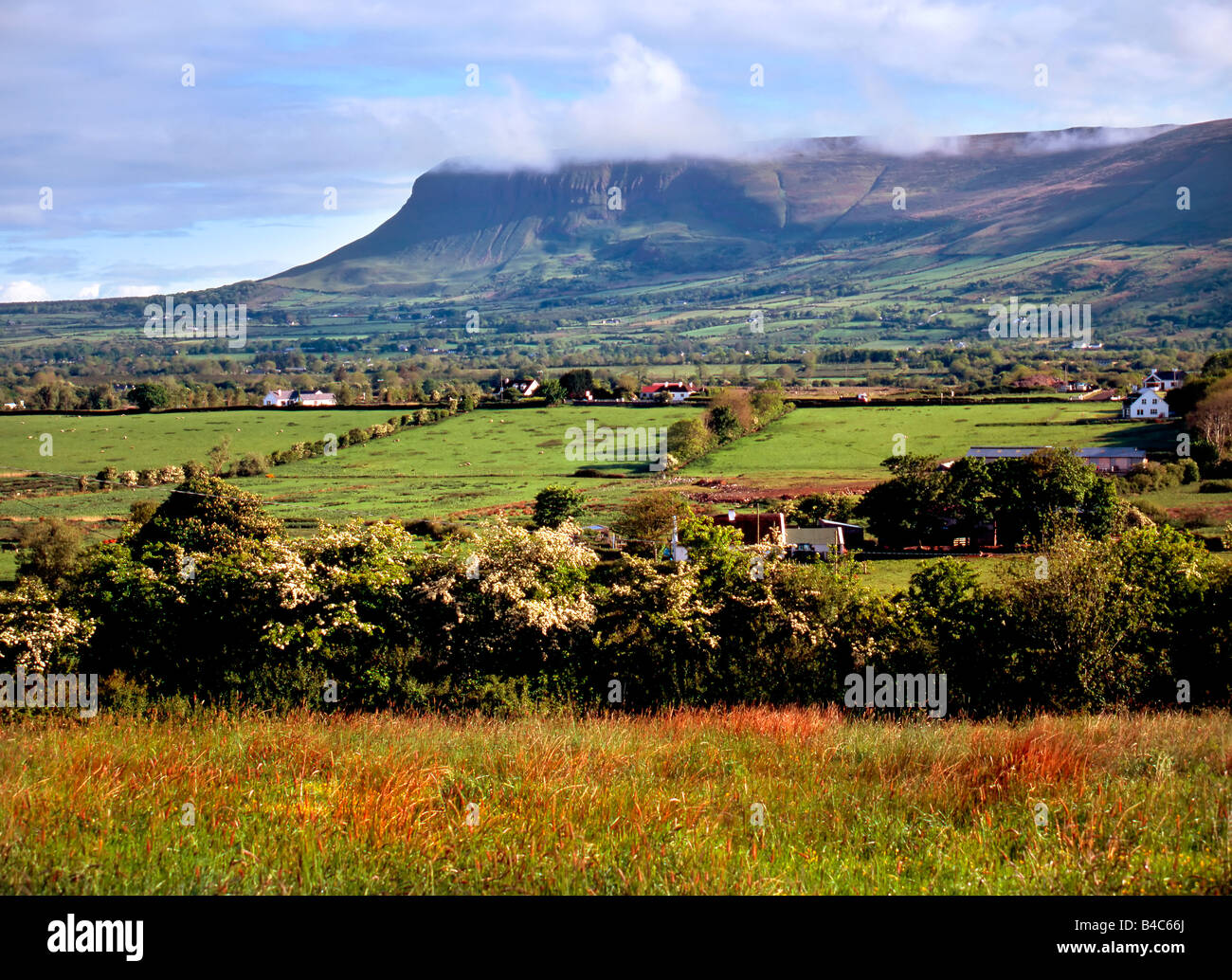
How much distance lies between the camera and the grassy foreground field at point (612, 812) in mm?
4590

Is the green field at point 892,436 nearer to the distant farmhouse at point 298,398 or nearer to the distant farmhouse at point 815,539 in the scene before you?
the distant farmhouse at point 815,539

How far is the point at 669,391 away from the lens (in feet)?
380

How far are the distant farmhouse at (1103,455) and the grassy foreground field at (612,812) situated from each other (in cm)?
6185

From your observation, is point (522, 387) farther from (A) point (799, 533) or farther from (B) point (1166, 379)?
(A) point (799, 533)

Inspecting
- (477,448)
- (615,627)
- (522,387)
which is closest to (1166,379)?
(522,387)

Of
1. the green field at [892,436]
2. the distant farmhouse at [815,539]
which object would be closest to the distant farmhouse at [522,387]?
the green field at [892,436]

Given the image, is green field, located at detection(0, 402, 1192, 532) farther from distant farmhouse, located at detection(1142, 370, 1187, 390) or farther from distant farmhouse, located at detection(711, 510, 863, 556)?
distant farmhouse, located at detection(1142, 370, 1187, 390)

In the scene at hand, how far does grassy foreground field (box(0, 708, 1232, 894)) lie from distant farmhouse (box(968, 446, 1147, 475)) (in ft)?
203

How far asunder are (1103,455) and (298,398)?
91.1 m

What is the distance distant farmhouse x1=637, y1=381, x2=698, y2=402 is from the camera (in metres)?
111

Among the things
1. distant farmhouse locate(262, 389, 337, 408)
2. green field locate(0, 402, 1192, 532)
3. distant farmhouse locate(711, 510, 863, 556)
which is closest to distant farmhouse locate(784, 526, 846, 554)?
distant farmhouse locate(711, 510, 863, 556)

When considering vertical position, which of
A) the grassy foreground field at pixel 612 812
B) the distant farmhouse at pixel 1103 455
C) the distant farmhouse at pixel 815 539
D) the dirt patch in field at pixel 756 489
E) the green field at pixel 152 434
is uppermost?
the green field at pixel 152 434
